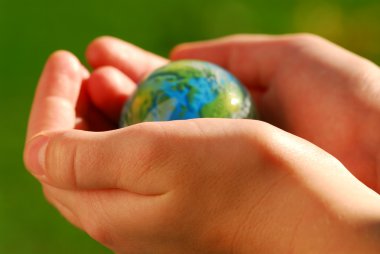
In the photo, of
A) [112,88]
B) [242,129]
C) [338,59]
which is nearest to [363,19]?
[338,59]

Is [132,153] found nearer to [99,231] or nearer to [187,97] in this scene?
[99,231]

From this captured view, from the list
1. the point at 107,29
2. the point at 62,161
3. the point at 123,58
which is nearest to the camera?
the point at 62,161

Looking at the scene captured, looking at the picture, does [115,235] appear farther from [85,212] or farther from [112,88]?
[112,88]

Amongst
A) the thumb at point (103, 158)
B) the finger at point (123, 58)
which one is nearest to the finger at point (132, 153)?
the thumb at point (103, 158)

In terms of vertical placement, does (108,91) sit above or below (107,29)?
above

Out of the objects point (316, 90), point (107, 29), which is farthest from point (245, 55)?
point (107, 29)

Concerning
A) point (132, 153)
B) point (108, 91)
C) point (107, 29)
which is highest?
point (132, 153)

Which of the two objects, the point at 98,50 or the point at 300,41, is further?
the point at 98,50

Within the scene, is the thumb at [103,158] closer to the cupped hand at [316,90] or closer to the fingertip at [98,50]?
the cupped hand at [316,90]
